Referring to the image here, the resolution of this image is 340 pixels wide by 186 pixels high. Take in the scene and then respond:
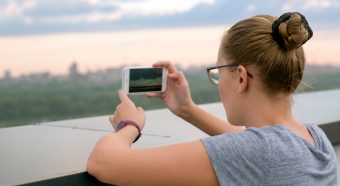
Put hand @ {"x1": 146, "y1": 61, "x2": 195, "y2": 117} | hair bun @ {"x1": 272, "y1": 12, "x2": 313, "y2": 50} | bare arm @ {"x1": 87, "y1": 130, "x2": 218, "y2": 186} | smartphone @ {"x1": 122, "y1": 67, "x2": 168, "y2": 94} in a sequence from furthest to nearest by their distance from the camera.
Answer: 1. hand @ {"x1": 146, "y1": 61, "x2": 195, "y2": 117}
2. smartphone @ {"x1": 122, "y1": 67, "x2": 168, "y2": 94}
3. hair bun @ {"x1": 272, "y1": 12, "x2": 313, "y2": 50}
4. bare arm @ {"x1": 87, "y1": 130, "x2": 218, "y2": 186}

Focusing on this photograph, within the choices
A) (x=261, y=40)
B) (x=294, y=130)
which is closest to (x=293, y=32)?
(x=261, y=40)

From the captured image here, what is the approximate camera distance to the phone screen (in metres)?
1.18

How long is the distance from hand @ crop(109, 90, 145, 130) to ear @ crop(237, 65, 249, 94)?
0.20 m

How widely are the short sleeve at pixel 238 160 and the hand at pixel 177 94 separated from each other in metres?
0.32

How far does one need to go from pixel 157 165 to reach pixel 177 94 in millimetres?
375

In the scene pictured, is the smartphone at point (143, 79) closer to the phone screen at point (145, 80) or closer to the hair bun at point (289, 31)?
the phone screen at point (145, 80)

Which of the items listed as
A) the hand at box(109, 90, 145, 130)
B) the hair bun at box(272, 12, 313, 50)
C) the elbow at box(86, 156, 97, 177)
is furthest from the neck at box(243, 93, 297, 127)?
the elbow at box(86, 156, 97, 177)

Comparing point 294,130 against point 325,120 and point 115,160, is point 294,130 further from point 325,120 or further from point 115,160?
point 325,120

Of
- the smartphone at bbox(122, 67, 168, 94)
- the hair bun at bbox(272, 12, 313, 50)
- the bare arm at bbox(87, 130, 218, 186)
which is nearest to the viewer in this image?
the bare arm at bbox(87, 130, 218, 186)

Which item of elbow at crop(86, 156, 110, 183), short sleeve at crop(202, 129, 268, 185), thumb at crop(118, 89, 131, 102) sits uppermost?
thumb at crop(118, 89, 131, 102)

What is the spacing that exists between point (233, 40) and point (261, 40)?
0.06 m

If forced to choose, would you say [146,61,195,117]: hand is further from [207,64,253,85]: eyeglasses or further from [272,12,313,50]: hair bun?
[272,12,313,50]: hair bun

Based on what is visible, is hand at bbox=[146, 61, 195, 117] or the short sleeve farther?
hand at bbox=[146, 61, 195, 117]

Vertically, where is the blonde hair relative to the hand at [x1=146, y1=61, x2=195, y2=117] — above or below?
above
